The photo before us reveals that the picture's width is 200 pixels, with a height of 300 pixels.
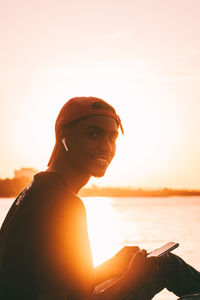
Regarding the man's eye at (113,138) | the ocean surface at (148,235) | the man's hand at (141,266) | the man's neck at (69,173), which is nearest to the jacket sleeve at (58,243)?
the man's neck at (69,173)

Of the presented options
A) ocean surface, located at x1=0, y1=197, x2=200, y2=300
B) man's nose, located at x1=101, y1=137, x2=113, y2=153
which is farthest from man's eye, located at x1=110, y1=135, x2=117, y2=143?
ocean surface, located at x1=0, y1=197, x2=200, y2=300

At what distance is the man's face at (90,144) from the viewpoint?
9.18 feet

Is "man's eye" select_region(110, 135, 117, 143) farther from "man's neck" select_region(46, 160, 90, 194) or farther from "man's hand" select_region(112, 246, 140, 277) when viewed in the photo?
"man's hand" select_region(112, 246, 140, 277)

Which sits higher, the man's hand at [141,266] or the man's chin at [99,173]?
the man's chin at [99,173]

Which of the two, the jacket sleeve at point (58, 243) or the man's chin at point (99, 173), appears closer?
the jacket sleeve at point (58, 243)

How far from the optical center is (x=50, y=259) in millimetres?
2459

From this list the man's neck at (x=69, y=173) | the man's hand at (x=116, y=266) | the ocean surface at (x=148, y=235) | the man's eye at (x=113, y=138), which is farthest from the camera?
the ocean surface at (x=148, y=235)

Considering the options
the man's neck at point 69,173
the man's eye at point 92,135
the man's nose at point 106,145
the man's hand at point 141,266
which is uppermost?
the man's eye at point 92,135

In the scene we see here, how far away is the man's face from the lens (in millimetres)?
2797

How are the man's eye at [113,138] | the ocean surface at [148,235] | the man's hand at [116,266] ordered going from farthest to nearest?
the ocean surface at [148,235] → the man's hand at [116,266] → the man's eye at [113,138]

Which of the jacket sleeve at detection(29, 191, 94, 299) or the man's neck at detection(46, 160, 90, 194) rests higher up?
the man's neck at detection(46, 160, 90, 194)

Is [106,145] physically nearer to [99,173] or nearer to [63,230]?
[99,173]

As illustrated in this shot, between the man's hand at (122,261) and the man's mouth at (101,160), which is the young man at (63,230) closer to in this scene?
the man's mouth at (101,160)

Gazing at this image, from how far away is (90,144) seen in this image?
2801 mm
